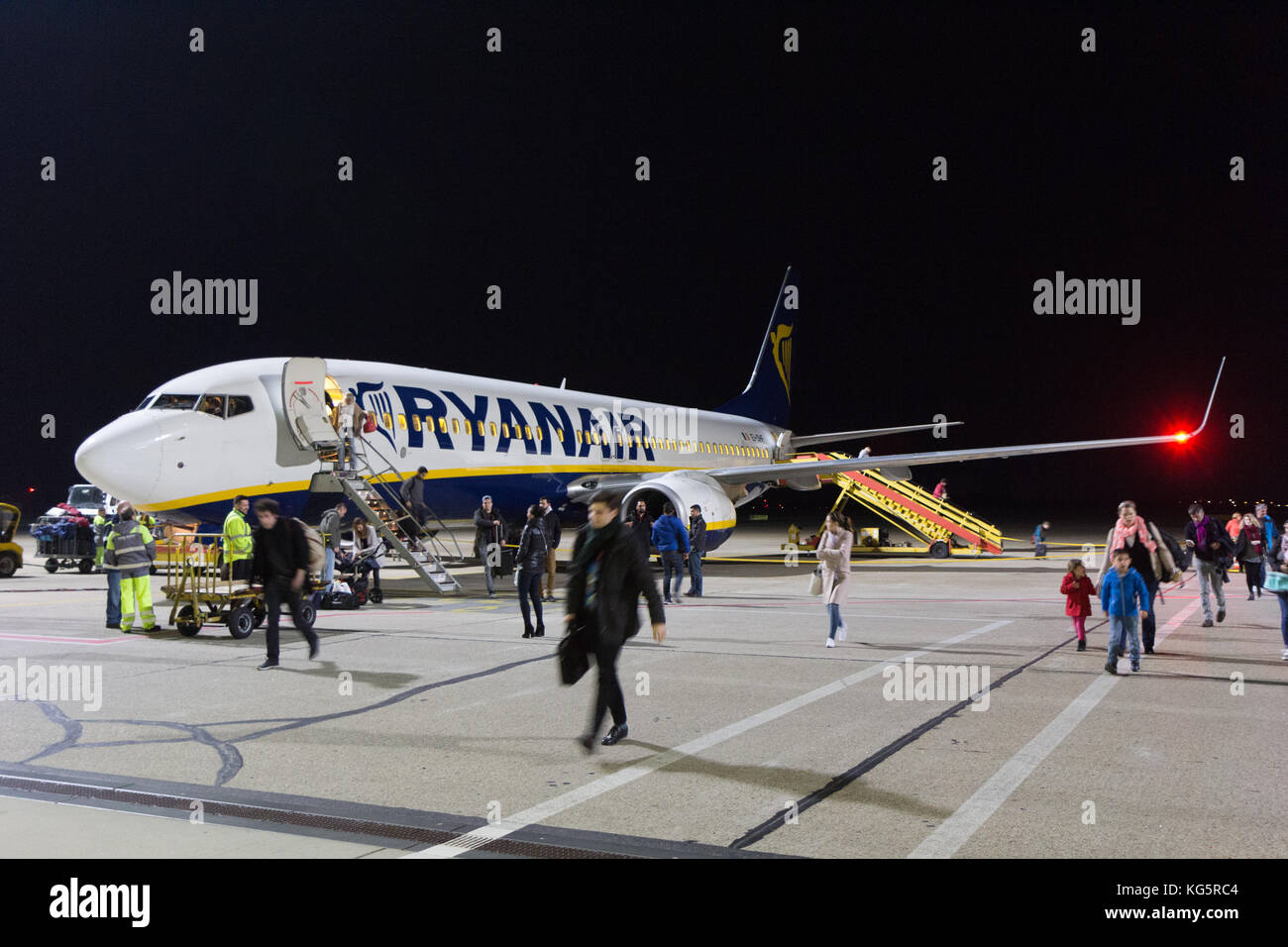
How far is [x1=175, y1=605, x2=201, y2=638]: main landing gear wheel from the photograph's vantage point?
12.0 m

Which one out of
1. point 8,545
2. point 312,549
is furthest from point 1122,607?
point 8,545

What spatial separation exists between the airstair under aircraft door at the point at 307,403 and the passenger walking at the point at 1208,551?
13225 mm

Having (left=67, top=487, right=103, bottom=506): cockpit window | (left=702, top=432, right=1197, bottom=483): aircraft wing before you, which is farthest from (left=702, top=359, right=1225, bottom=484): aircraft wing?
(left=67, top=487, right=103, bottom=506): cockpit window

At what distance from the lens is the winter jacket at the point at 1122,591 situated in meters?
9.33

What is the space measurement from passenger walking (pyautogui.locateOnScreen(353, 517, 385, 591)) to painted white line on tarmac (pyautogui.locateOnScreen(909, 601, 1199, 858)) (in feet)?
36.3

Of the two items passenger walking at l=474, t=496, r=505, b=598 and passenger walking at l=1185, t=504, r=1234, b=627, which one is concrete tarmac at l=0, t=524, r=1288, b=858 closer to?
passenger walking at l=1185, t=504, r=1234, b=627

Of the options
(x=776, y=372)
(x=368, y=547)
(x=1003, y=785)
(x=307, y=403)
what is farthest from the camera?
(x=776, y=372)

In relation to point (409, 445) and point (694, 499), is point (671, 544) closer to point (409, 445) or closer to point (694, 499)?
point (694, 499)

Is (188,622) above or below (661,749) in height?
above

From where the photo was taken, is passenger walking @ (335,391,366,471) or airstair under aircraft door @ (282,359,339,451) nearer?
airstair under aircraft door @ (282,359,339,451)

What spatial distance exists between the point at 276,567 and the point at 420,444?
9160 mm

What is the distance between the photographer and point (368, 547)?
16.8 metres

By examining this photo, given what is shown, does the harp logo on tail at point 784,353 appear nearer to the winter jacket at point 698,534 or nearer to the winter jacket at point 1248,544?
the winter jacket at point 698,534
